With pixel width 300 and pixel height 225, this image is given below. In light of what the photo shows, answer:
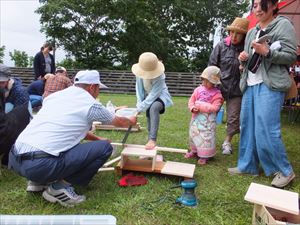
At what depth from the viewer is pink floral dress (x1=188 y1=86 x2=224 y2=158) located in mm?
3904

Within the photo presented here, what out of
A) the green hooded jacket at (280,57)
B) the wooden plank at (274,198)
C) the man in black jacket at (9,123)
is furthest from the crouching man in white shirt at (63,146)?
the green hooded jacket at (280,57)

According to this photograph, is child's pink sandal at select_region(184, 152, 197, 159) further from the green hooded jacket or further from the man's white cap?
the man's white cap

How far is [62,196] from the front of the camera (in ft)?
8.72

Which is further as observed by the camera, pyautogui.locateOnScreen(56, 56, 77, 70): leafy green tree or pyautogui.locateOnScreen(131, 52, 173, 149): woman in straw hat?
pyautogui.locateOnScreen(56, 56, 77, 70): leafy green tree

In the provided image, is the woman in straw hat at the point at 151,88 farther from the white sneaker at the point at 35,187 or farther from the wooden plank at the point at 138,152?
the white sneaker at the point at 35,187

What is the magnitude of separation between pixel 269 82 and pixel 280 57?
0.25 meters

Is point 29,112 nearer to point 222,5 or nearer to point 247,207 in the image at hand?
point 247,207

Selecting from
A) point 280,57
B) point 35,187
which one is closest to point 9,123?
point 35,187

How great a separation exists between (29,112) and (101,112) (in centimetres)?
126

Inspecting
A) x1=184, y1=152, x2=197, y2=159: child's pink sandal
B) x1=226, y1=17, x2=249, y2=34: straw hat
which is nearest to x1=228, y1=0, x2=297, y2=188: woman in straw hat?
x1=226, y1=17, x2=249, y2=34: straw hat

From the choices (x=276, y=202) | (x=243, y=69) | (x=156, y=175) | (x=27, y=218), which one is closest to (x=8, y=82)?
Result: (x=156, y=175)

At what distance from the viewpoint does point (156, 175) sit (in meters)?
3.44

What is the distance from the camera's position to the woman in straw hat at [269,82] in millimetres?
3053

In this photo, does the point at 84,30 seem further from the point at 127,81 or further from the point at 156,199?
the point at 156,199
